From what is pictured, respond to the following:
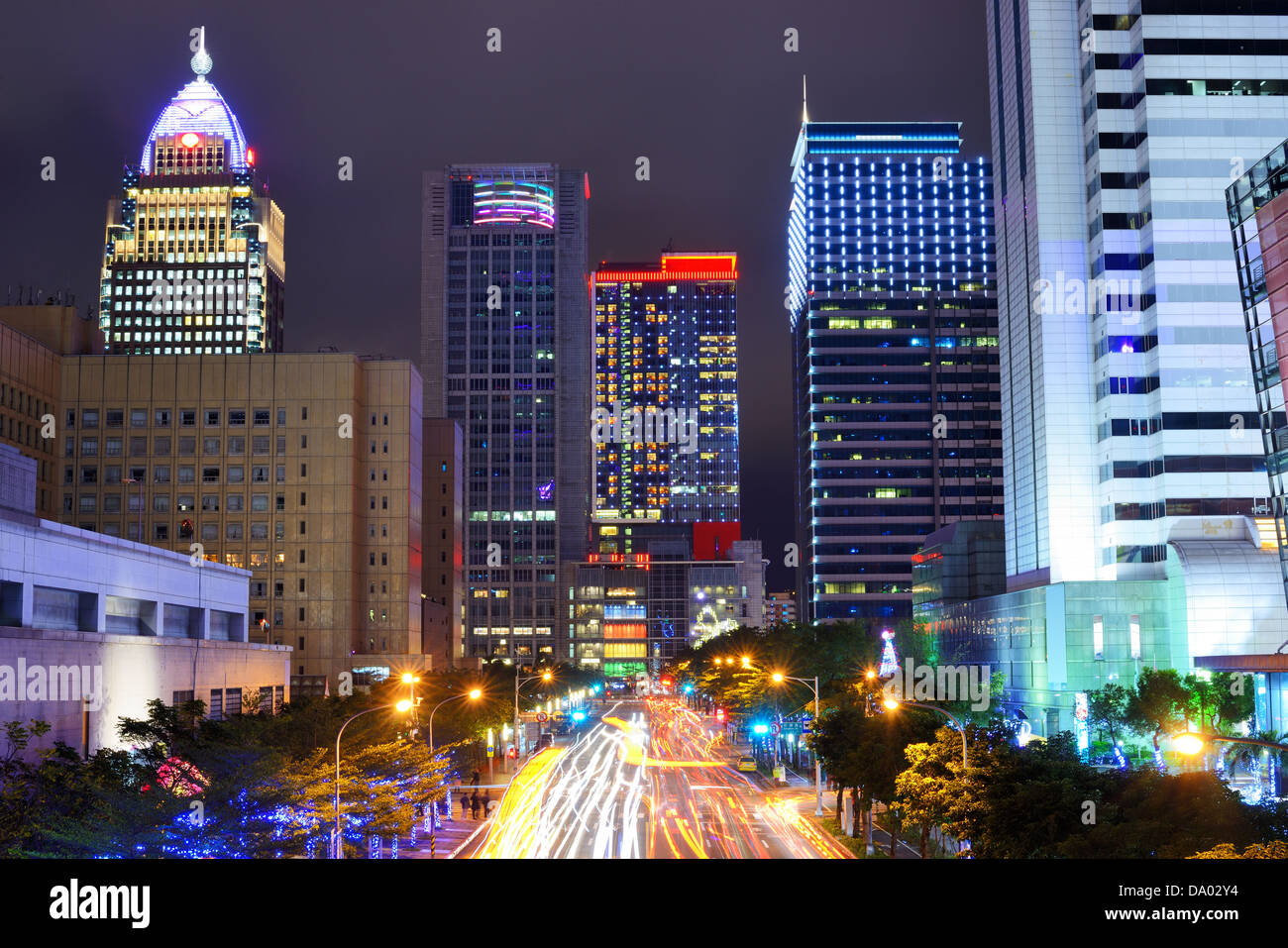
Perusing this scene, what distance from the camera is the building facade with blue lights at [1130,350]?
336 ft

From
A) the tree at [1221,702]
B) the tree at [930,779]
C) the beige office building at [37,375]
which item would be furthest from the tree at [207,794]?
the beige office building at [37,375]

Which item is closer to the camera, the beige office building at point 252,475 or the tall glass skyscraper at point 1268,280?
the tall glass skyscraper at point 1268,280

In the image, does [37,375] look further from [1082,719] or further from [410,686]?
[1082,719]

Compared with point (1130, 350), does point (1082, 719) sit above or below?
below

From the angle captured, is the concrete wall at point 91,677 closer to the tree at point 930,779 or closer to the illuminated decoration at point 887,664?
the tree at point 930,779

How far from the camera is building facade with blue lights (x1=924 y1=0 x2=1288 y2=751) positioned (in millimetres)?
102562

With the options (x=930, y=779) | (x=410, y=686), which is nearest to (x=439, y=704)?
(x=410, y=686)

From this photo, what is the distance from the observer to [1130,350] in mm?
111562

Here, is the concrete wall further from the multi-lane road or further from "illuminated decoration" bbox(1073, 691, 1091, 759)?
"illuminated decoration" bbox(1073, 691, 1091, 759)

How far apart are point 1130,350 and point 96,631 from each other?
8950cm

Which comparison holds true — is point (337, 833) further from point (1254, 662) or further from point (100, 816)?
point (1254, 662)

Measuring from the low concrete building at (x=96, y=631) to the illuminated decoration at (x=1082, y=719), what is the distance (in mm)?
59919

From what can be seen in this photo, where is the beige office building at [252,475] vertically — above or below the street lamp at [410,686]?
above
